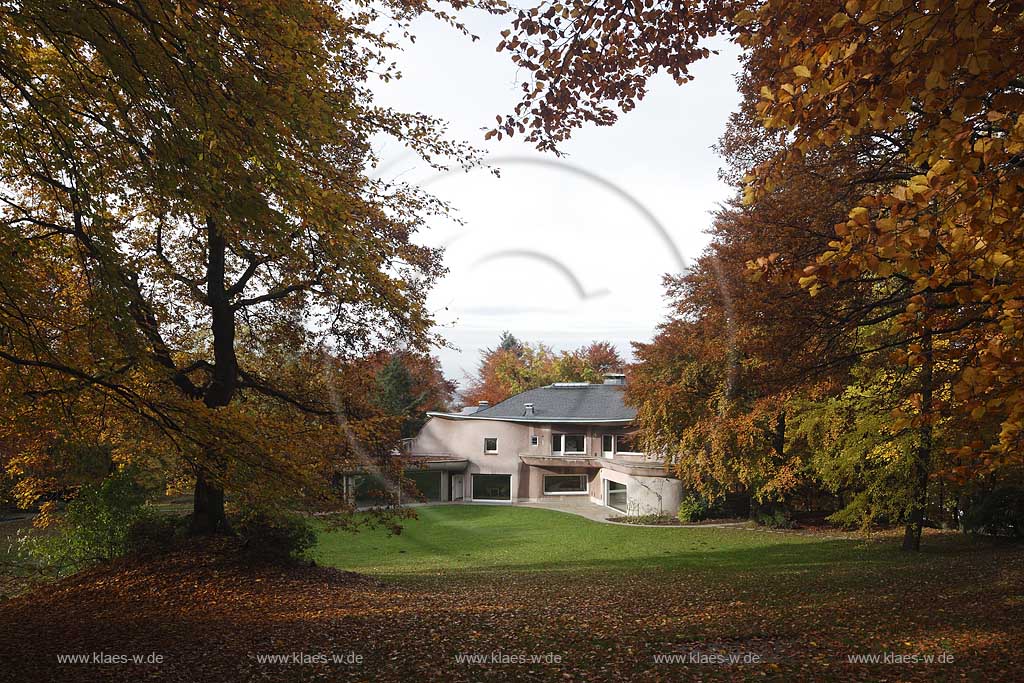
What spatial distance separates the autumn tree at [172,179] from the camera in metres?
6.88

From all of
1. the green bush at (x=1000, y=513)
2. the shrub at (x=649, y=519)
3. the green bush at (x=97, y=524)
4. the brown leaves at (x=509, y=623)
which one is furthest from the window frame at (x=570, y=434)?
the green bush at (x=97, y=524)

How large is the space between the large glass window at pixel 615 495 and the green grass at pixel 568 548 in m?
4.85

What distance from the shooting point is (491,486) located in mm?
43969

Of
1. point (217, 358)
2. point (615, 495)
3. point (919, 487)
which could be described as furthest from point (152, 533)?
point (615, 495)

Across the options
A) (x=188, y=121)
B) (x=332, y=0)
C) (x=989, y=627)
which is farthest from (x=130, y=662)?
(x=332, y=0)

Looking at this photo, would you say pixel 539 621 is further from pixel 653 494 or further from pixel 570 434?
pixel 570 434

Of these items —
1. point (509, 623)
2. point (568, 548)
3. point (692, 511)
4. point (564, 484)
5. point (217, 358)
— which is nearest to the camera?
point (509, 623)

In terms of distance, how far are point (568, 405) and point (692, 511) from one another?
13.4 metres

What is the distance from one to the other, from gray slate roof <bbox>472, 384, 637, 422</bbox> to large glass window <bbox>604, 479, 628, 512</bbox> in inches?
151

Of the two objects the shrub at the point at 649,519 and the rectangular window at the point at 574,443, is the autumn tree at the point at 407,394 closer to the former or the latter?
the rectangular window at the point at 574,443

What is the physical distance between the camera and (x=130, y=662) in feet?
22.1

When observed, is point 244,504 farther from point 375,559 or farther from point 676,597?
point 375,559

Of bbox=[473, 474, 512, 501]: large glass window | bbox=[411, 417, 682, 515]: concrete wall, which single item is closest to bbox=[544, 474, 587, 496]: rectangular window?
bbox=[411, 417, 682, 515]: concrete wall

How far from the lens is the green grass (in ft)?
66.3
